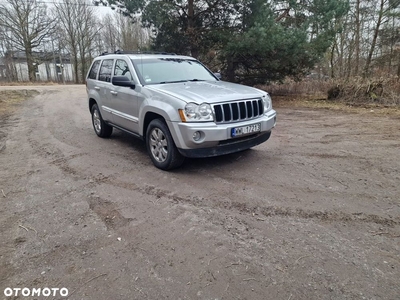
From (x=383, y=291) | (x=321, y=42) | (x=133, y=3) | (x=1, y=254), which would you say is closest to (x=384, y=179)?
(x=383, y=291)

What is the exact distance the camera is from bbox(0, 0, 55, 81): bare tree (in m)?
29.6

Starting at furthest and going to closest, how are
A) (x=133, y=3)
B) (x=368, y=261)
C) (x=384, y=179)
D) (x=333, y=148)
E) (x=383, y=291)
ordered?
(x=133, y=3) → (x=333, y=148) → (x=384, y=179) → (x=368, y=261) → (x=383, y=291)

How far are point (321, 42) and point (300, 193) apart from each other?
9145 millimetres

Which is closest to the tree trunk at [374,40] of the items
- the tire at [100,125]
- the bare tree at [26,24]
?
the tire at [100,125]

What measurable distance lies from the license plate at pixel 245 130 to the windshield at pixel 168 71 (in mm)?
1583

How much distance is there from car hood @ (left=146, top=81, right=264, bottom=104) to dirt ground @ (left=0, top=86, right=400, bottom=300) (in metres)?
1.09

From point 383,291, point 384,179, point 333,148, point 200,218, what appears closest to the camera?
point 383,291

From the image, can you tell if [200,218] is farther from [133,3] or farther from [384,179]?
[133,3]

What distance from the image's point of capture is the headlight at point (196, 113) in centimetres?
363

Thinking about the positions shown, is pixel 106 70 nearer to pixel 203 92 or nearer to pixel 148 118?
pixel 148 118

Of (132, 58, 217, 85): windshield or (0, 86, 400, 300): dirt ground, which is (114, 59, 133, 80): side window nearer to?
(132, 58, 217, 85): windshield

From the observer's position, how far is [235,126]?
3.78 meters

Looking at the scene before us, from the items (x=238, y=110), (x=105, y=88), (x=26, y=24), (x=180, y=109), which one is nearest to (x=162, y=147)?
(x=180, y=109)

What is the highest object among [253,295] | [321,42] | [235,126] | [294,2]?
[294,2]
